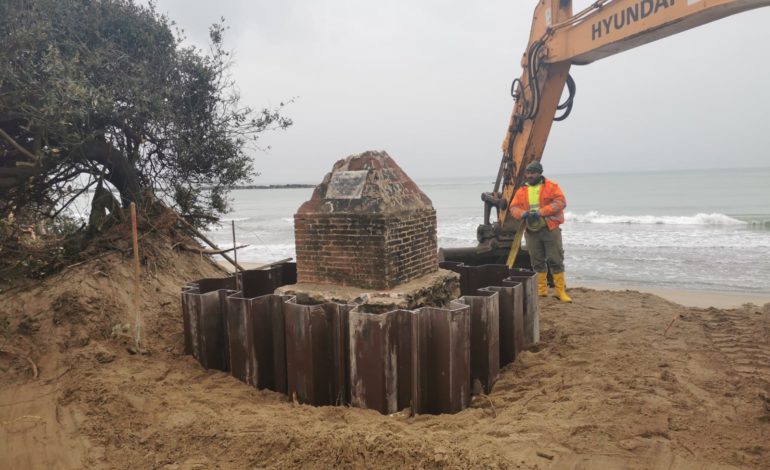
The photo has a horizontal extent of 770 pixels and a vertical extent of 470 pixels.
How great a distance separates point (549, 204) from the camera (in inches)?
290

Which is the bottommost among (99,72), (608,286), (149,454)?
(608,286)

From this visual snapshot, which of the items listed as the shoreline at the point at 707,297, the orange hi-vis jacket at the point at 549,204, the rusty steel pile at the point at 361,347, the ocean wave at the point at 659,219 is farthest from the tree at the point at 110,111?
the ocean wave at the point at 659,219

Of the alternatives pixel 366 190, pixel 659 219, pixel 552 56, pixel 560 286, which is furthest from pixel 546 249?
pixel 659 219

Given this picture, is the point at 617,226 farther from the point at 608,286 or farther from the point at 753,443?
the point at 753,443

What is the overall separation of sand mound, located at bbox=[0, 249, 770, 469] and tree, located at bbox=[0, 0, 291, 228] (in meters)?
2.01

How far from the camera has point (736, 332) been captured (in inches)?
243

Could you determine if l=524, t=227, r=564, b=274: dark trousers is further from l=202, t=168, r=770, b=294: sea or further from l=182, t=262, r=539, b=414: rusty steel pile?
l=202, t=168, r=770, b=294: sea

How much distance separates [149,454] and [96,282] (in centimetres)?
362

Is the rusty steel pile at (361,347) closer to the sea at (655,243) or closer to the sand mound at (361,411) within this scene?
the sand mound at (361,411)

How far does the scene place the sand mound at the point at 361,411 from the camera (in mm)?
3367

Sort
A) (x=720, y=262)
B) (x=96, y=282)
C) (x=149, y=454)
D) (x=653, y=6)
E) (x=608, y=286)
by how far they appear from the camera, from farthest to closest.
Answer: (x=720, y=262), (x=608, y=286), (x=96, y=282), (x=653, y=6), (x=149, y=454)

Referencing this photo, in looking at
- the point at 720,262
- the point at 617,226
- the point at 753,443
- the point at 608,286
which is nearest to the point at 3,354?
the point at 753,443

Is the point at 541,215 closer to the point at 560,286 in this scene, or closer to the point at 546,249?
the point at 546,249

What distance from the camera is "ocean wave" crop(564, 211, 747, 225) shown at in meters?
24.9
